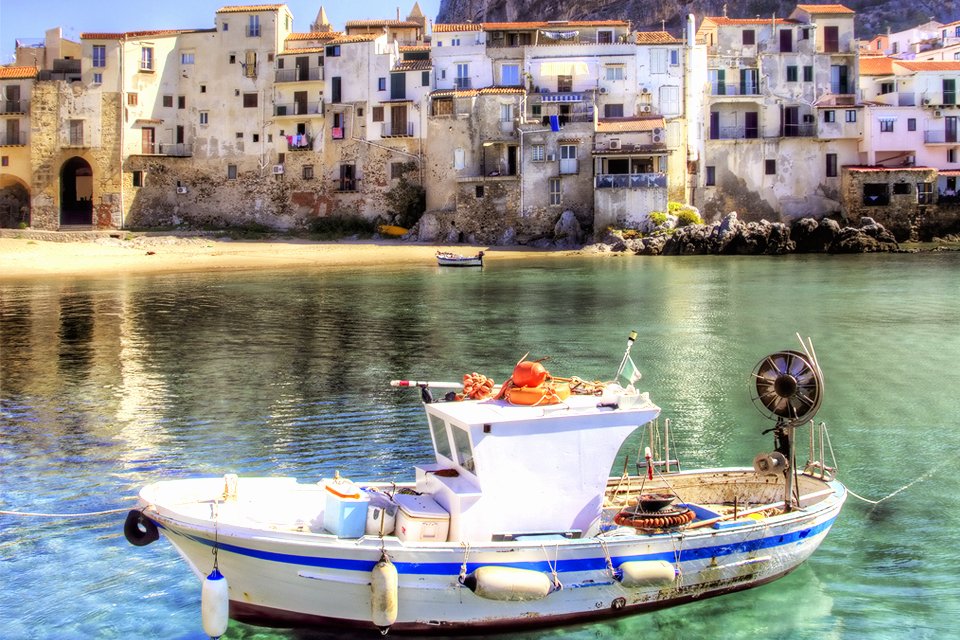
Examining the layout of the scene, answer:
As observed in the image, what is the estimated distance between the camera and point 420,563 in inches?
466

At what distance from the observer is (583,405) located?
1305cm

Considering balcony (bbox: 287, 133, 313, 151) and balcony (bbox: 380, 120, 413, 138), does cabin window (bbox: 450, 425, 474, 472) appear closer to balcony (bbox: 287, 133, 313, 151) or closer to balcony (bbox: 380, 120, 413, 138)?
balcony (bbox: 380, 120, 413, 138)

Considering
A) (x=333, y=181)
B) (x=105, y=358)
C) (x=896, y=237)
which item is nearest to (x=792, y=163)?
(x=896, y=237)

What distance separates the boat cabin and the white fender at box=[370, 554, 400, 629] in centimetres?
117

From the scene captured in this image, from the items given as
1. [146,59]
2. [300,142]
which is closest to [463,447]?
[300,142]

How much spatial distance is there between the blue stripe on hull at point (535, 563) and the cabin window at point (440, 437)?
1.75 metres

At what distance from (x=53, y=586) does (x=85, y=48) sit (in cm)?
6472

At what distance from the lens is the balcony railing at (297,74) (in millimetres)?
71875

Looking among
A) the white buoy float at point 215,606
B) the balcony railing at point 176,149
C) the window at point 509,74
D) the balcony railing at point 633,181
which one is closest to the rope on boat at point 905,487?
the white buoy float at point 215,606

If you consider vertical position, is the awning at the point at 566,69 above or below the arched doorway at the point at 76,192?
above

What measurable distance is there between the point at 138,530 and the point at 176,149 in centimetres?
6516

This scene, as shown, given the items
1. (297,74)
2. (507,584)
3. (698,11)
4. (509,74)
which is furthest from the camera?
(698,11)

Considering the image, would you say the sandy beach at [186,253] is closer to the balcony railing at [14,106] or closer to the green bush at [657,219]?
the green bush at [657,219]

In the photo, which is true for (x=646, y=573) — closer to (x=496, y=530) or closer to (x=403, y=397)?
(x=496, y=530)
